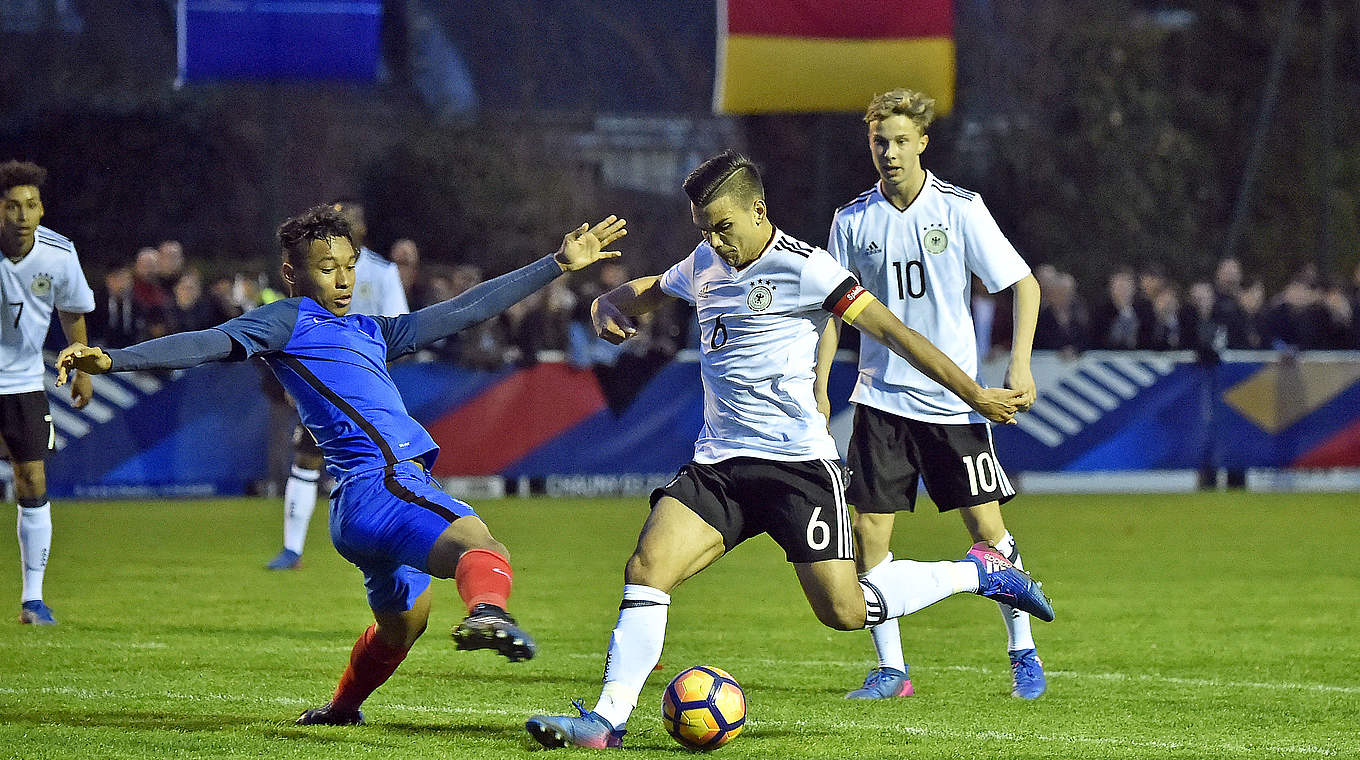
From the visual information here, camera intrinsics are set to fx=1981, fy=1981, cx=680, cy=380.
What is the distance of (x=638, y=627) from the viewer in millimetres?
6441

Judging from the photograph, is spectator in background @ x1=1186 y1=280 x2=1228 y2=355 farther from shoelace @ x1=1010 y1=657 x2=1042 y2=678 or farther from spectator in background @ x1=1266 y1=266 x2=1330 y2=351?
shoelace @ x1=1010 y1=657 x2=1042 y2=678

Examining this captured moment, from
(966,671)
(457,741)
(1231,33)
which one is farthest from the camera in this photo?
(1231,33)

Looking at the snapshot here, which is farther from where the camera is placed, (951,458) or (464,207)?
(464,207)

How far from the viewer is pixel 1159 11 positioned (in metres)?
42.9

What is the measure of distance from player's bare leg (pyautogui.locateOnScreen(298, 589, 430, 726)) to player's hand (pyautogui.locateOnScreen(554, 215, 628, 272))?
1.23 meters

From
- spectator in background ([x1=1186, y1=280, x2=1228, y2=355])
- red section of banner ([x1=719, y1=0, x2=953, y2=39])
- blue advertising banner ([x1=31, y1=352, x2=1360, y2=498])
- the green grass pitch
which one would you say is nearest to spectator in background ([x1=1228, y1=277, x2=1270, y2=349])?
spectator in background ([x1=1186, y1=280, x2=1228, y2=355])

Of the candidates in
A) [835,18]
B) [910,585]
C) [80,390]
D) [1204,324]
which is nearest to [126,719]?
[80,390]

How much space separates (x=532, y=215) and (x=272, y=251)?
417 cm

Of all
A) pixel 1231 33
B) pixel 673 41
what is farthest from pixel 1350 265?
pixel 673 41

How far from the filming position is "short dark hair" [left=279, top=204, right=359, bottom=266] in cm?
664

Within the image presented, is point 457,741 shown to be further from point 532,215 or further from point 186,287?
point 532,215

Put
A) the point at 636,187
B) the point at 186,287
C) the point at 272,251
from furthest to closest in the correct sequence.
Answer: the point at 636,187 → the point at 272,251 → the point at 186,287

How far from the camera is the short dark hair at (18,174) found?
984cm

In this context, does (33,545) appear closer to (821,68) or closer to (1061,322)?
(821,68)
